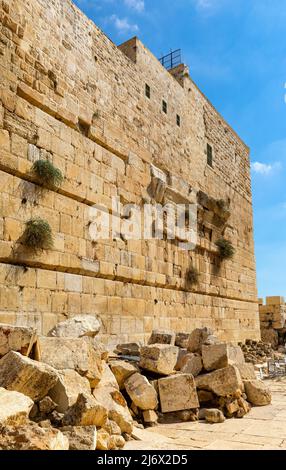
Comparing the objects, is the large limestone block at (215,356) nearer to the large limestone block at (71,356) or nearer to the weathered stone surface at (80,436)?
the large limestone block at (71,356)

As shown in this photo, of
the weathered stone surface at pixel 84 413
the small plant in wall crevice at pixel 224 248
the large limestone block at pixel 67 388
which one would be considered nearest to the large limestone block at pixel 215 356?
the large limestone block at pixel 67 388

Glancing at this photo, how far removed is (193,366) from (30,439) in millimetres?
3884

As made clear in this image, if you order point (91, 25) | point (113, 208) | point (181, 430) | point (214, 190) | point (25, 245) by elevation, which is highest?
point (91, 25)

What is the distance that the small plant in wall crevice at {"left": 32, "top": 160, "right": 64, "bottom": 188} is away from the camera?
6.86 meters

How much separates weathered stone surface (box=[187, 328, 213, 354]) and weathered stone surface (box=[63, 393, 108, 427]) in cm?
320

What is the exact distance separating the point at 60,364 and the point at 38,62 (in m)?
5.03

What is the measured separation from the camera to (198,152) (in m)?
13.1

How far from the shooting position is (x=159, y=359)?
606 centimetres

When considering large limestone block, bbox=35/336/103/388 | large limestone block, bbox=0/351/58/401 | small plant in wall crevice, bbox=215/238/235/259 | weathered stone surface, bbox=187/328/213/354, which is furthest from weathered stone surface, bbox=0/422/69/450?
small plant in wall crevice, bbox=215/238/235/259

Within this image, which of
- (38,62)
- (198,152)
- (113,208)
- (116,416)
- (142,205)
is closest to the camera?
(116,416)

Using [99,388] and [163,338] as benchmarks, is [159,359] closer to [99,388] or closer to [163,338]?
[99,388]

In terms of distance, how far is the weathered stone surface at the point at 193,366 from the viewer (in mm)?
6469
